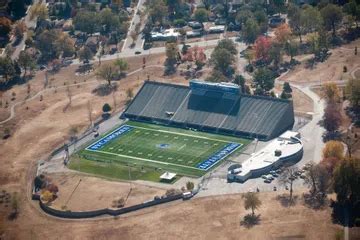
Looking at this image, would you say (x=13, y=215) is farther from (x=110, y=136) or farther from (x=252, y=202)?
(x=252, y=202)

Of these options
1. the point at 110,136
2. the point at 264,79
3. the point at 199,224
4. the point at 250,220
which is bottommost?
the point at 199,224

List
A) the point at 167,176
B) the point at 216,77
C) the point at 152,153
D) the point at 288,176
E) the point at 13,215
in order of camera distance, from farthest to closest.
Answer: the point at 216,77 < the point at 152,153 < the point at 167,176 < the point at 288,176 < the point at 13,215

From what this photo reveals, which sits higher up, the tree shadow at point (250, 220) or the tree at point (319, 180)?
the tree at point (319, 180)

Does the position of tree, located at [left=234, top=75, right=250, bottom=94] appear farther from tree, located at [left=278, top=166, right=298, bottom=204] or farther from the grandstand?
tree, located at [left=278, top=166, right=298, bottom=204]

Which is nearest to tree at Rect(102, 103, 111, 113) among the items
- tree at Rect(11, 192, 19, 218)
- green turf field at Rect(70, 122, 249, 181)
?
green turf field at Rect(70, 122, 249, 181)

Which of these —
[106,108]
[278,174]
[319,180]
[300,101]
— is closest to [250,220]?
[319,180]

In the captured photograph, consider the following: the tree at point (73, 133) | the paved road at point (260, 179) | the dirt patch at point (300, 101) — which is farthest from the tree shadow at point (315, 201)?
the tree at point (73, 133)

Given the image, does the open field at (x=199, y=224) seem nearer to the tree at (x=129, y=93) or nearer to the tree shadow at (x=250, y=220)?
the tree shadow at (x=250, y=220)
